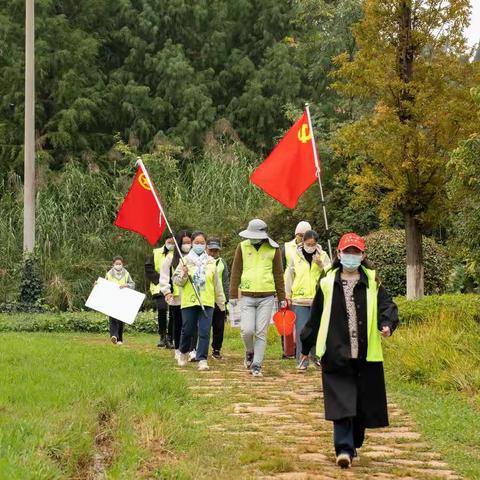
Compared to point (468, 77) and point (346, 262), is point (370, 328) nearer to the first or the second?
point (346, 262)

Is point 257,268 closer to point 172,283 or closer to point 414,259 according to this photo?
point 172,283

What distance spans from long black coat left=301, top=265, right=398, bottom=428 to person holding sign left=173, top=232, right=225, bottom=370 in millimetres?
5079

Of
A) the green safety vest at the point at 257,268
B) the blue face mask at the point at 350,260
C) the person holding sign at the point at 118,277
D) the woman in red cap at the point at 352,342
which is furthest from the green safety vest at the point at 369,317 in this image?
the person holding sign at the point at 118,277

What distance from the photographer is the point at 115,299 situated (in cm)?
1541

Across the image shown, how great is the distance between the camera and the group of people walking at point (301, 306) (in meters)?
7.57

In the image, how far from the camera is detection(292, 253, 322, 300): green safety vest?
12922 mm

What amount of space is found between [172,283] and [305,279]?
7.19 ft

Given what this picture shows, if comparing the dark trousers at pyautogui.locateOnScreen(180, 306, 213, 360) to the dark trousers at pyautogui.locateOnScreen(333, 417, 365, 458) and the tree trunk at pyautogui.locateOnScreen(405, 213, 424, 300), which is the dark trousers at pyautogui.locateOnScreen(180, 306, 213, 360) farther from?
the tree trunk at pyautogui.locateOnScreen(405, 213, 424, 300)

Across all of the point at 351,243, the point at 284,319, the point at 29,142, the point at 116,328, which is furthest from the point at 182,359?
the point at 29,142

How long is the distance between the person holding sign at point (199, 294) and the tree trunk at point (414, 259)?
702 centimetres

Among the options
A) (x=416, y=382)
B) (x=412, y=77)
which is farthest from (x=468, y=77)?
(x=416, y=382)

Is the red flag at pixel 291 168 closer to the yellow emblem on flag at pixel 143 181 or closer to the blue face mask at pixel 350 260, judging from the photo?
the yellow emblem on flag at pixel 143 181

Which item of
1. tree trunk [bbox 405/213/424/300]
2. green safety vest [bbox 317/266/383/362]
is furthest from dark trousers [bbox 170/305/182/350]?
green safety vest [bbox 317/266/383/362]

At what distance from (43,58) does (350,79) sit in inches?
588
